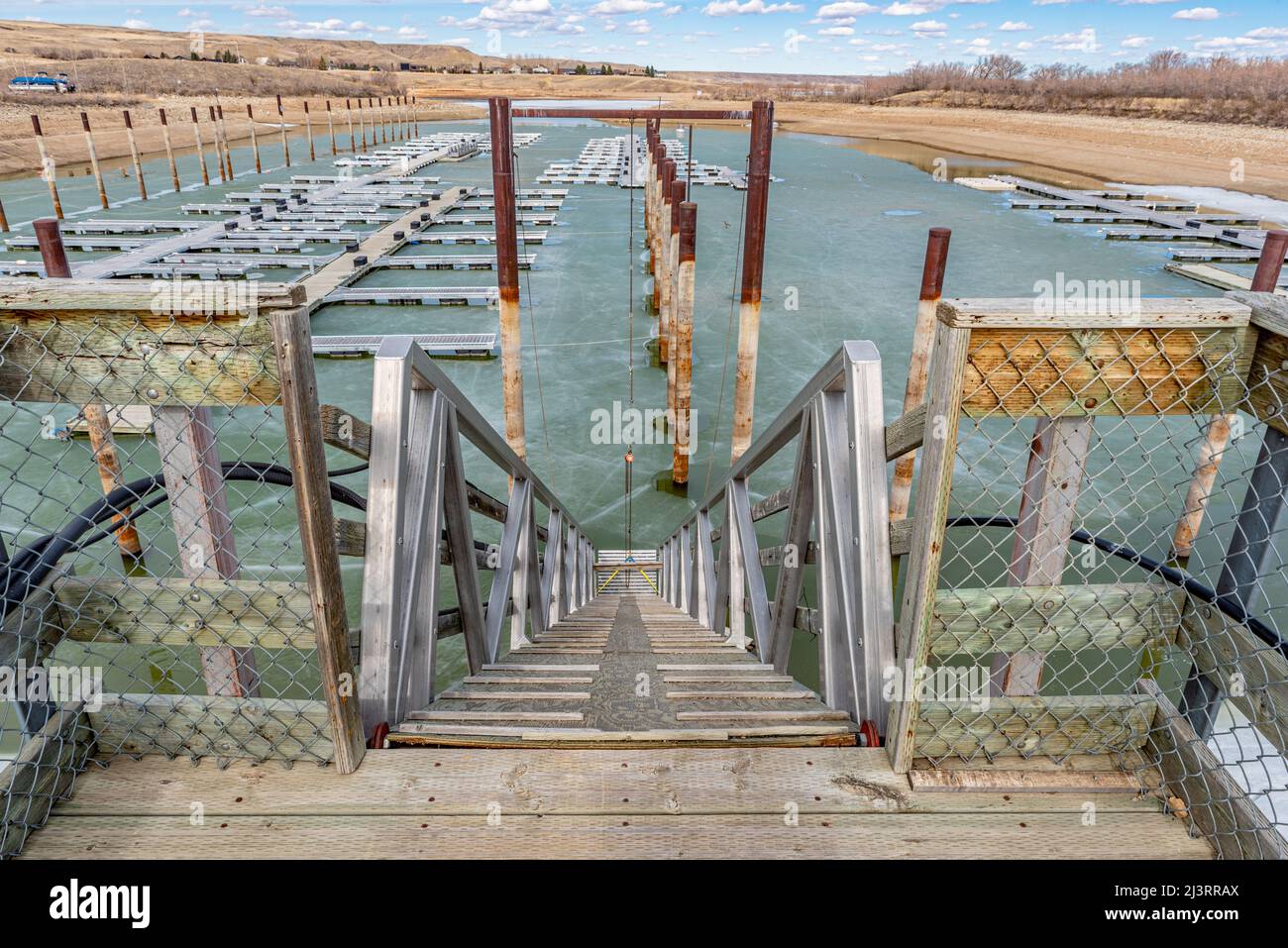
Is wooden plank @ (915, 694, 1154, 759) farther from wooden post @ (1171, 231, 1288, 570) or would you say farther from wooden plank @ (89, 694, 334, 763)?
wooden post @ (1171, 231, 1288, 570)

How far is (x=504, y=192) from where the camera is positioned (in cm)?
955

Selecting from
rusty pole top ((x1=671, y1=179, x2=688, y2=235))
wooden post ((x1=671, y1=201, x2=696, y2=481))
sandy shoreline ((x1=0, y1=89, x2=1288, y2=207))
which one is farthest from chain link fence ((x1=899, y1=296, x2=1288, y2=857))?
sandy shoreline ((x1=0, y1=89, x2=1288, y2=207))

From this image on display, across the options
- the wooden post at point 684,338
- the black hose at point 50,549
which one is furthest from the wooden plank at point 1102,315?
the wooden post at point 684,338

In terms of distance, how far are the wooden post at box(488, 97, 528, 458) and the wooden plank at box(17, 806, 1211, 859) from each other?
308 inches

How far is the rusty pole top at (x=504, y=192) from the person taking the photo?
30.3 ft

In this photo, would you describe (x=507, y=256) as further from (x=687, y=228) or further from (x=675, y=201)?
(x=675, y=201)

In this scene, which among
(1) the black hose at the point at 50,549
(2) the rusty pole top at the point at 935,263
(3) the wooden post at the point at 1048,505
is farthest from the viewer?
(2) the rusty pole top at the point at 935,263

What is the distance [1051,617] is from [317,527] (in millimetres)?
2356

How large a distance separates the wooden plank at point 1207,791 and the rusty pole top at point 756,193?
8.27 metres

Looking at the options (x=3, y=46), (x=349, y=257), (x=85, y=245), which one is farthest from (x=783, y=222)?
(x=3, y=46)

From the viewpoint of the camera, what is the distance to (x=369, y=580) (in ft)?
8.51

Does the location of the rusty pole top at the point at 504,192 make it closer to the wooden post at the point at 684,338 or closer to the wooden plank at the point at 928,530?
the wooden post at the point at 684,338

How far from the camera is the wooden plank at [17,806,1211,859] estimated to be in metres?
2.12
